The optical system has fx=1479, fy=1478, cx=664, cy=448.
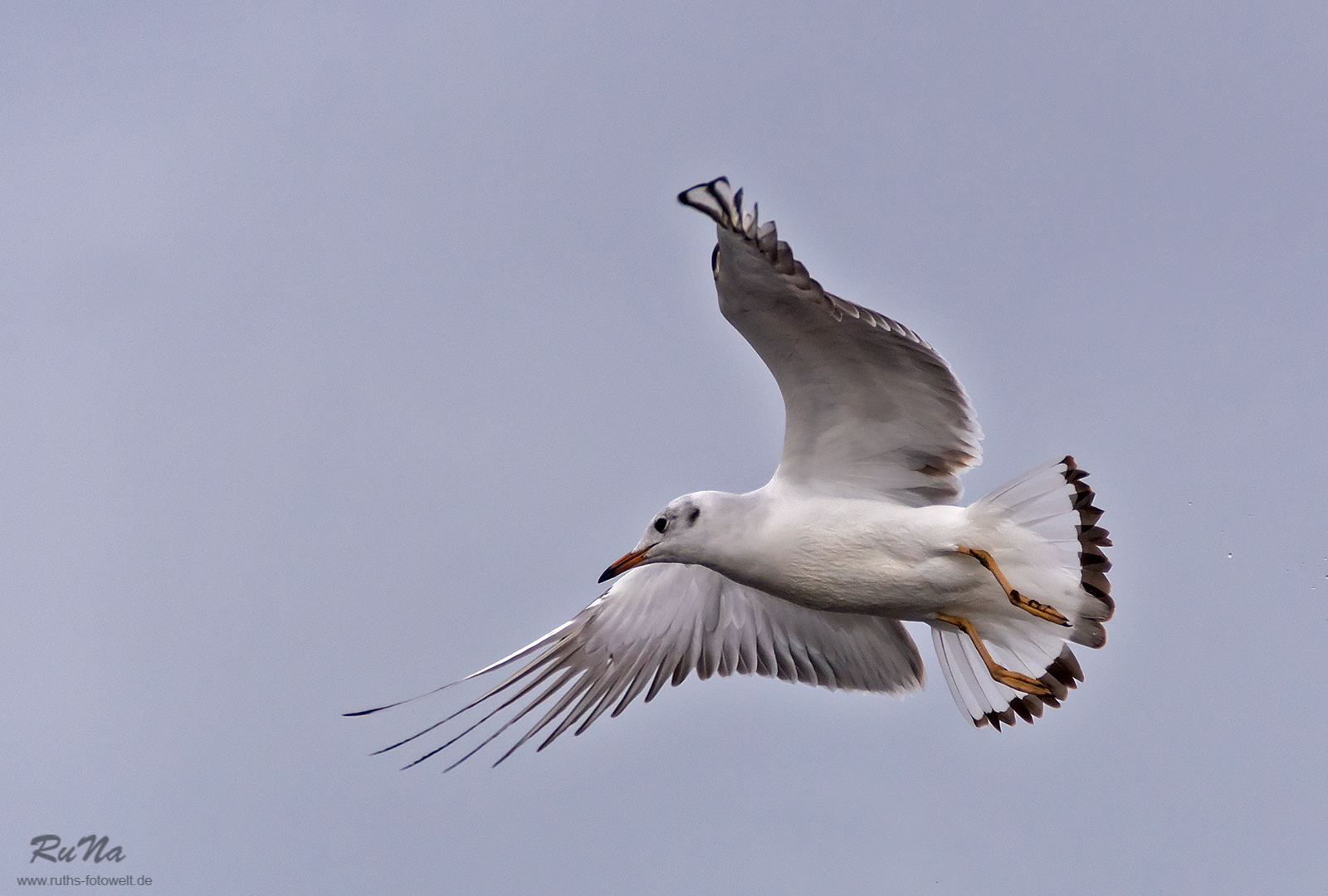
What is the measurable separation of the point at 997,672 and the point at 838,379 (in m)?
1.90

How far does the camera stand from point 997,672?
8.15 m

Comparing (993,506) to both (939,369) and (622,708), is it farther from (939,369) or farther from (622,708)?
(622,708)

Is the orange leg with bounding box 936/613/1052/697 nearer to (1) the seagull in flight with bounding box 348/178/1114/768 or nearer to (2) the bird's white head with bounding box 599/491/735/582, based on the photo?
(1) the seagull in flight with bounding box 348/178/1114/768

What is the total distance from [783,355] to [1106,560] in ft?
6.78

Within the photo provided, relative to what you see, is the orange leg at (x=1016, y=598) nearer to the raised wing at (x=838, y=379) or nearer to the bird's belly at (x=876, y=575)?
the bird's belly at (x=876, y=575)

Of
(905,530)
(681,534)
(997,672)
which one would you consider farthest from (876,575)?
(681,534)

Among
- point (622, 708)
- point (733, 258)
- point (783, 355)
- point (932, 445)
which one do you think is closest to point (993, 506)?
point (932, 445)

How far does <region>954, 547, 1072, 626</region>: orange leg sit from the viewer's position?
303 inches

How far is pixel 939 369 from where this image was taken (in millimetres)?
7520

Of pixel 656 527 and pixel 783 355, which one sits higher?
pixel 783 355

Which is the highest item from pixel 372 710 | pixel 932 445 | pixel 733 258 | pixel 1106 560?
pixel 733 258

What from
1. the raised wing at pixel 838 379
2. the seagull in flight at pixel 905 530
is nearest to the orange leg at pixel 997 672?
the seagull in flight at pixel 905 530

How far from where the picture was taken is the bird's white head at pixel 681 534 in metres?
8.00

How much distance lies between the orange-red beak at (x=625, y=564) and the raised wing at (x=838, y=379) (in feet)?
2.88
